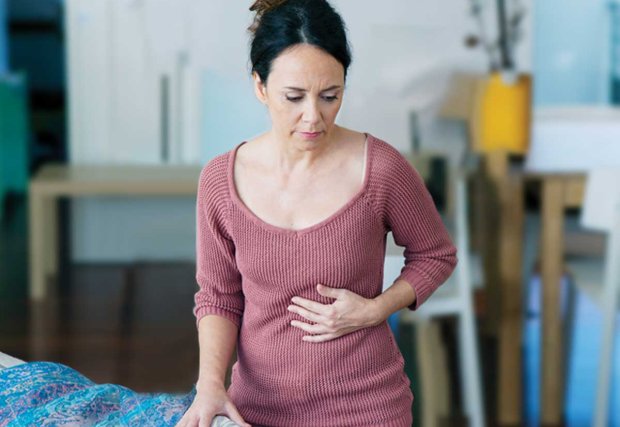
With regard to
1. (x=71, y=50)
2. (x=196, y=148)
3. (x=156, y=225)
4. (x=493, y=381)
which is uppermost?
(x=71, y=50)

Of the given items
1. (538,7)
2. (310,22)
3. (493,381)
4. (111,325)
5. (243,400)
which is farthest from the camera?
(538,7)

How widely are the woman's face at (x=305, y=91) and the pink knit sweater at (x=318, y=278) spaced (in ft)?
0.23

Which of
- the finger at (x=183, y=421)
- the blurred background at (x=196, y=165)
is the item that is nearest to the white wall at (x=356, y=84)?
the blurred background at (x=196, y=165)

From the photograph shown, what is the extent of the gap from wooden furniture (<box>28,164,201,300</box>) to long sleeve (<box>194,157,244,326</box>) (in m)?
2.11

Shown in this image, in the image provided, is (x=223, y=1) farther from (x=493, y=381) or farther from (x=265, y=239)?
(x=265, y=239)

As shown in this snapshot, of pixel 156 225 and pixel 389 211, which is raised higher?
pixel 389 211

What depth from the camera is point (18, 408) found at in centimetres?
99

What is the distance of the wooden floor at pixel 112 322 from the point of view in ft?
9.11

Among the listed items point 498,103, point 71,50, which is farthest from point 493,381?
point 71,50

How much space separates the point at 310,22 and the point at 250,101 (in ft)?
6.64

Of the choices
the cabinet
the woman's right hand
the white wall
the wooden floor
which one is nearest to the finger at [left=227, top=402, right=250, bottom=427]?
the woman's right hand

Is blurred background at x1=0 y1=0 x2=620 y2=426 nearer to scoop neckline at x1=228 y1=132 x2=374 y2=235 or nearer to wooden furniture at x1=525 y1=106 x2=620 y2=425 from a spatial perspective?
wooden furniture at x1=525 y1=106 x2=620 y2=425

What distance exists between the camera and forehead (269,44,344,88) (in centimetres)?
92

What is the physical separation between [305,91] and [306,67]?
21mm
